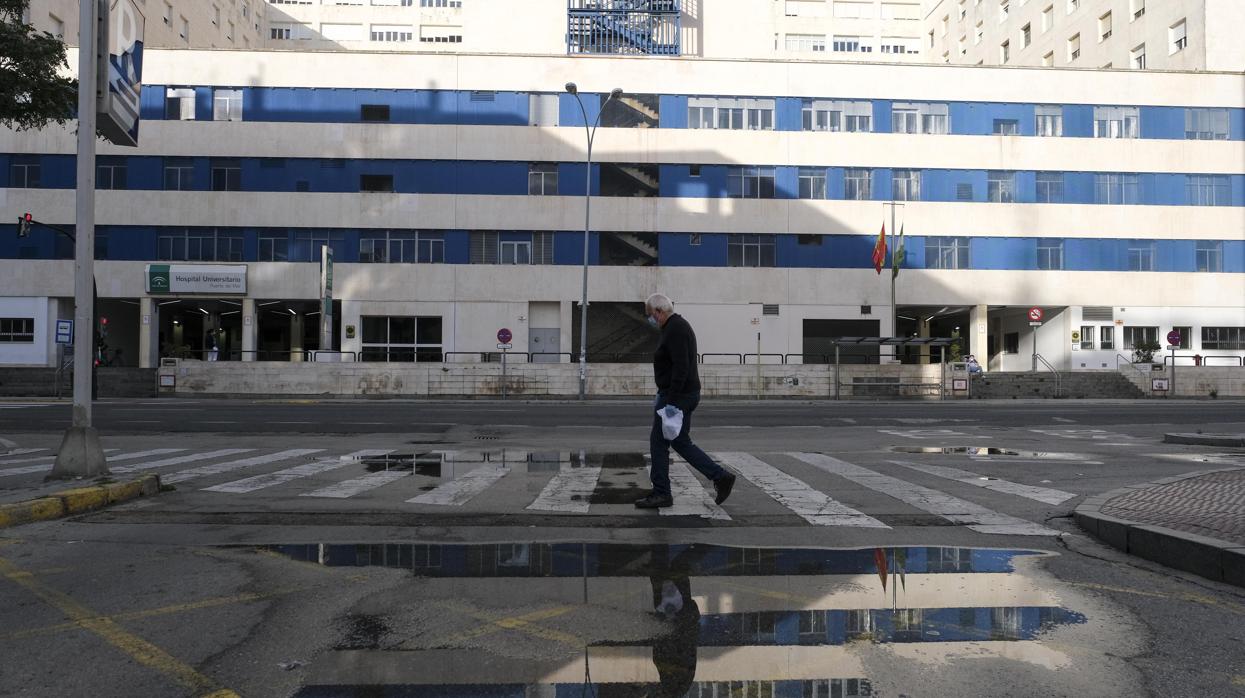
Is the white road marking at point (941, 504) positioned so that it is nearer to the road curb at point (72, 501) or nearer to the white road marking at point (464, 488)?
the white road marking at point (464, 488)

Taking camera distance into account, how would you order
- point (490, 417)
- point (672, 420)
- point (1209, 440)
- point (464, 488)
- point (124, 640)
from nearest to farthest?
point (124, 640), point (672, 420), point (464, 488), point (1209, 440), point (490, 417)

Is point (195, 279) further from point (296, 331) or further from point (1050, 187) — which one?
point (1050, 187)

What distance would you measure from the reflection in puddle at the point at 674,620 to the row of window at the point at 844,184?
36372mm

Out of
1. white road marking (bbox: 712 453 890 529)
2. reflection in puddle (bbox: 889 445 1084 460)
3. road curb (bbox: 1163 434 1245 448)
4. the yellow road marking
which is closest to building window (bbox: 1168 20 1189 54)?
road curb (bbox: 1163 434 1245 448)

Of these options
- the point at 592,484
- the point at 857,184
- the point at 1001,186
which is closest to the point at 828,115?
the point at 857,184

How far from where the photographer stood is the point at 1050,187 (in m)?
41.4

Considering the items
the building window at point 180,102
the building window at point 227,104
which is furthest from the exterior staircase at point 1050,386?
the building window at point 180,102

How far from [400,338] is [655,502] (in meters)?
34.7

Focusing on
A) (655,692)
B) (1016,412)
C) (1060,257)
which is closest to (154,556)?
(655,692)

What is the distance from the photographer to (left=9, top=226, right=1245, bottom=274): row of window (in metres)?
39.7

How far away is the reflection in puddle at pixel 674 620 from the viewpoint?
10.7 feet

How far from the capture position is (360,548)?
5.65 meters

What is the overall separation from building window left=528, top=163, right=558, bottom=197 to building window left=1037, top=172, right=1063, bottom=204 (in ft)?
80.3

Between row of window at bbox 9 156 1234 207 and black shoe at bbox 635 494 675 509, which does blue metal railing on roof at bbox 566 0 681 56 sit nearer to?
row of window at bbox 9 156 1234 207
